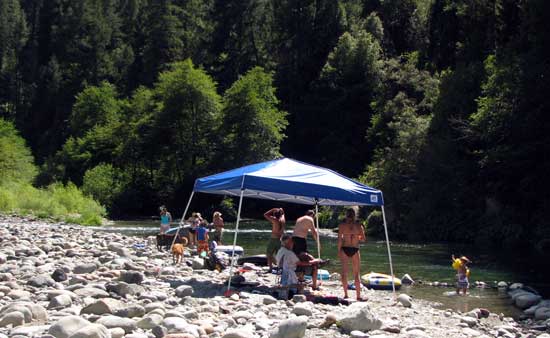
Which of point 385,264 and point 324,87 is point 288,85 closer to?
point 324,87

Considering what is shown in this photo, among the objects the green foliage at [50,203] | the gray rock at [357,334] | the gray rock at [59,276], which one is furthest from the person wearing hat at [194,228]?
the green foliage at [50,203]

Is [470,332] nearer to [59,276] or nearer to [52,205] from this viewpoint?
[59,276]

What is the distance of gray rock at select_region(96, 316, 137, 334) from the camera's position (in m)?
9.12

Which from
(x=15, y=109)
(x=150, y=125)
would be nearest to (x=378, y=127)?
(x=150, y=125)

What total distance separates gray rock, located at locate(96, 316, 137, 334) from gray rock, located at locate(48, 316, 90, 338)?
1.98 ft

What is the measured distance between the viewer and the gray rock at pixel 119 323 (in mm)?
9125

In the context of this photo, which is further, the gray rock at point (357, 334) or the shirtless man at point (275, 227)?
the shirtless man at point (275, 227)

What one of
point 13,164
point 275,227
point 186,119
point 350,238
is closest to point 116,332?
point 350,238

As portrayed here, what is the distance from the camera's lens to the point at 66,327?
8.38 meters

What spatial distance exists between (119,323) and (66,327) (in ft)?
3.09

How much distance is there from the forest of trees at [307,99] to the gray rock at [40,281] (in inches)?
914

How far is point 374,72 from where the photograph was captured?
6147 cm

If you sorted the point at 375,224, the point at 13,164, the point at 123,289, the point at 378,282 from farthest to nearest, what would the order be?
the point at 13,164 < the point at 375,224 < the point at 378,282 < the point at 123,289

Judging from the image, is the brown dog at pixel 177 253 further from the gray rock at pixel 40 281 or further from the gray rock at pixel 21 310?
the gray rock at pixel 21 310
